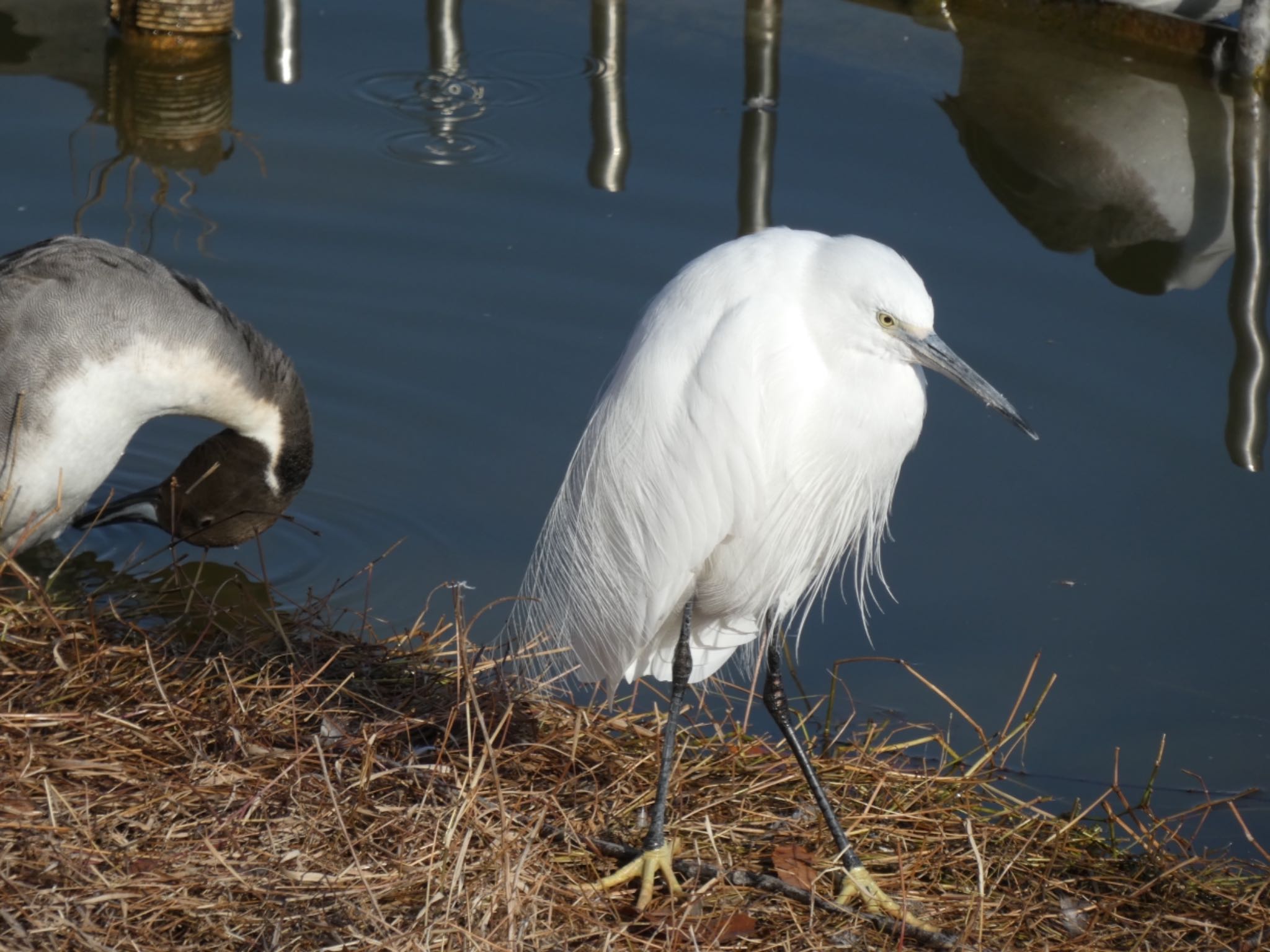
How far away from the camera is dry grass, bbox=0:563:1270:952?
2.40 meters

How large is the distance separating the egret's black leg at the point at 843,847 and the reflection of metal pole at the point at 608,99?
332 cm

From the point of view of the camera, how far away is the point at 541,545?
3.19 m

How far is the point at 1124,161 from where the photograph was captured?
6.42 meters

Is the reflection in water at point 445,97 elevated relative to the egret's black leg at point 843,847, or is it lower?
elevated

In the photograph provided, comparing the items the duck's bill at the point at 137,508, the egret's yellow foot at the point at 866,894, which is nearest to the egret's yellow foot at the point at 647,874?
the egret's yellow foot at the point at 866,894

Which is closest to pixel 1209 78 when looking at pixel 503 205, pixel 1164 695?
pixel 503 205

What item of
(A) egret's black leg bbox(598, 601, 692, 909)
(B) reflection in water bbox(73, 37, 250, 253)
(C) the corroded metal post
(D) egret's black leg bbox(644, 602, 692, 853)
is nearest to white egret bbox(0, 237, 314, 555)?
(B) reflection in water bbox(73, 37, 250, 253)

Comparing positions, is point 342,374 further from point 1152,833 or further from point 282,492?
point 1152,833

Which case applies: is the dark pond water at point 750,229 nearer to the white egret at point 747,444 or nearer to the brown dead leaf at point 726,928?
the white egret at point 747,444

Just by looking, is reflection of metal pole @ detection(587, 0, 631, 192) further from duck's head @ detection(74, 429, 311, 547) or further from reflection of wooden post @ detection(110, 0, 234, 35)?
duck's head @ detection(74, 429, 311, 547)

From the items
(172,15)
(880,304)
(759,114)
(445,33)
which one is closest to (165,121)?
(172,15)

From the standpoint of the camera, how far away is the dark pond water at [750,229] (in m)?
4.04

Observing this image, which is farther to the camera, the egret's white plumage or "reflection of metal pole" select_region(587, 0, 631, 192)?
"reflection of metal pole" select_region(587, 0, 631, 192)

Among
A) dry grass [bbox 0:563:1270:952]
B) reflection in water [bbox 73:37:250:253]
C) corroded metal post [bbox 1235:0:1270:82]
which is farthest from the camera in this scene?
corroded metal post [bbox 1235:0:1270:82]
